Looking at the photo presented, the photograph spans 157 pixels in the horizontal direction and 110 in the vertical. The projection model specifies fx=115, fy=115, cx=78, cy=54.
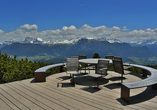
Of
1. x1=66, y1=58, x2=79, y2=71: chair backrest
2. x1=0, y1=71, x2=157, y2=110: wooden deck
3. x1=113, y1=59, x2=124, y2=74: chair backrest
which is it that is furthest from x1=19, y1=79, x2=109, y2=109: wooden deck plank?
x1=113, y1=59, x2=124, y2=74: chair backrest

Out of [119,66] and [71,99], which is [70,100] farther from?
[119,66]

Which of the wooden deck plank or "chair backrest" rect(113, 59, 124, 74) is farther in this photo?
"chair backrest" rect(113, 59, 124, 74)

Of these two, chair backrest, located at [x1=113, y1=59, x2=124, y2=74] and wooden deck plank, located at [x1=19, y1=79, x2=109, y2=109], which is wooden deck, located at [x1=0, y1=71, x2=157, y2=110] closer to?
wooden deck plank, located at [x1=19, y1=79, x2=109, y2=109]

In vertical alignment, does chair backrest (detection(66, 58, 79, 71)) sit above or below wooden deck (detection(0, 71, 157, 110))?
above

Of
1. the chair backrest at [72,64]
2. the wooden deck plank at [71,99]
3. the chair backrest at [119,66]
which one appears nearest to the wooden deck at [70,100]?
the wooden deck plank at [71,99]

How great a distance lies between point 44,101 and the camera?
336 centimetres

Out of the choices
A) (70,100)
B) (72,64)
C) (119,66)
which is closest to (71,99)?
(70,100)

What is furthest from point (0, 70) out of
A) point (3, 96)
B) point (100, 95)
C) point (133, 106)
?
point (133, 106)

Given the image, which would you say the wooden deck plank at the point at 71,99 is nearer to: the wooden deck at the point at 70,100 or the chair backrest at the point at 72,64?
the wooden deck at the point at 70,100

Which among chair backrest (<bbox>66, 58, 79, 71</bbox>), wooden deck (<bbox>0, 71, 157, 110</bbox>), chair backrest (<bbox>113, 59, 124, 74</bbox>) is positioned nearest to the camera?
wooden deck (<bbox>0, 71, 157, 110</bbox>)

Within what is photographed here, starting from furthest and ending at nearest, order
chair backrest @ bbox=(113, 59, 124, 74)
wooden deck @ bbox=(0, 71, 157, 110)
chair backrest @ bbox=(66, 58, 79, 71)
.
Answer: chair backrest @ bbox=(66, 58, 79, 71) → chair backrest @ bbox=(113, 59, 124, 74) → wooden deck @ bbox=(0, 71, 157, 110)

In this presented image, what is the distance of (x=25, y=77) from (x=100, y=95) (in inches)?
167

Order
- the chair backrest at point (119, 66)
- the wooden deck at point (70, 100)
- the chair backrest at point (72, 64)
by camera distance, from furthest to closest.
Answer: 1. the chair backrest at point (72, 64)
2. the chair backrest at point (119, 66)
3. the wooden deck at point (70, 100)

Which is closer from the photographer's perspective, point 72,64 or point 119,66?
point 119,66
